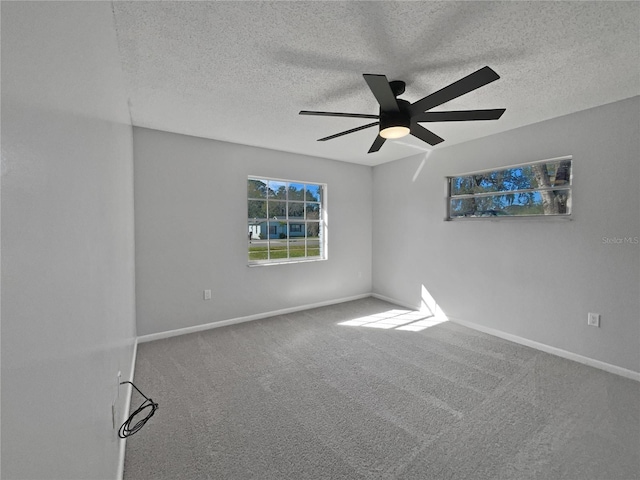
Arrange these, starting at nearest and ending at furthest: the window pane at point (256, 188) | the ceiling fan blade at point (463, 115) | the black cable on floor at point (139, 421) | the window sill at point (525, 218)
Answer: the black cable on floor at point (139, 421) < the ceiling fan blade at point (463, 115) < the window sill at point (525, 218) < the window pane at point (256, 188)

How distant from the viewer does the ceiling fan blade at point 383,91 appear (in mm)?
1611

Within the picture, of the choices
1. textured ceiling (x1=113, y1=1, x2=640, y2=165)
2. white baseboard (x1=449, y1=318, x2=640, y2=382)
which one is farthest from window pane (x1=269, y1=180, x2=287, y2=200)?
white baseboard (x1=449, y1=318, x2=640, y2=382)

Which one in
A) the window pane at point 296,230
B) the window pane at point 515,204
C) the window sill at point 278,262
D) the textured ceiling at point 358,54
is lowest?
the window sill at point 278,262

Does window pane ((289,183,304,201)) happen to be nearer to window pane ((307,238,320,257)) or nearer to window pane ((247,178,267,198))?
window pane ((247,178,267,198))

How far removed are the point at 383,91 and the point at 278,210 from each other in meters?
2.82

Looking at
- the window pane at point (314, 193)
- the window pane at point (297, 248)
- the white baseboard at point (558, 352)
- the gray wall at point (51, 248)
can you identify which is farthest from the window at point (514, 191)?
the gray wall at point (51, 248)

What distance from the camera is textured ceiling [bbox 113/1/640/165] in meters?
1.54

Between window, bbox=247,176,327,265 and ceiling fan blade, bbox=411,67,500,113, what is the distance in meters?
2.63

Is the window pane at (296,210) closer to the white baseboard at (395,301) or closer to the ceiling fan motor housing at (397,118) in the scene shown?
the white baseboard at (395,301)

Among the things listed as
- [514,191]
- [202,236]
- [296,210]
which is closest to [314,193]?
[296,210]

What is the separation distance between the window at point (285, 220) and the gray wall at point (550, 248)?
159 centimetres

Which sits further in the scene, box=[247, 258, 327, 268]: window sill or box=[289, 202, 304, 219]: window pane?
box=[289, 202, 304, 219]: window pane

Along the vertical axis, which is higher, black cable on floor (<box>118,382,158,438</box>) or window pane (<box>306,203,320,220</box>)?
window pane (<box>306,203,320,220</box>)

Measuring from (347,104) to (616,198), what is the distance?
2731 mm
